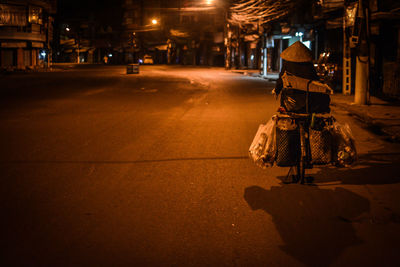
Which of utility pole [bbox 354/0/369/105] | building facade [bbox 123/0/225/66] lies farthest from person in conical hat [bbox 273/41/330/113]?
building facade [bbox 123/0/225/66]

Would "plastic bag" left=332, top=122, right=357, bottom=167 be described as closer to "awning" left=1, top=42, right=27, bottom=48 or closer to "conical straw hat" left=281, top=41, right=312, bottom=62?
"conical straw hat" left=281, top=41, right=312, bottom=62

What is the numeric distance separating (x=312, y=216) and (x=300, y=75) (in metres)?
2.09

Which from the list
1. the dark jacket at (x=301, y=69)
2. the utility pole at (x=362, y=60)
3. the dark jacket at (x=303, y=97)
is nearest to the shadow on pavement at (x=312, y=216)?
the dark jacket at (x=303, y=97)

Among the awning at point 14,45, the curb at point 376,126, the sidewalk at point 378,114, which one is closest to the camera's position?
the curb at point 376,126

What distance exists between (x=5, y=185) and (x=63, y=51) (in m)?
88.2

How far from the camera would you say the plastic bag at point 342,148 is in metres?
5.98

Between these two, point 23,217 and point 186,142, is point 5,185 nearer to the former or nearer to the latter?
point 23,217

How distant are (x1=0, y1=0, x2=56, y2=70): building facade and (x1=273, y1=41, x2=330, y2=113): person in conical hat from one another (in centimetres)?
4417

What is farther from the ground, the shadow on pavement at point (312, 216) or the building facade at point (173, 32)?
the building facade at point (173, 32)

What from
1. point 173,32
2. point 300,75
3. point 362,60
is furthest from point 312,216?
point 173,32

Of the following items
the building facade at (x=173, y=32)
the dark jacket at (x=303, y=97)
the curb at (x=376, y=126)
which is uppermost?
the building facade at (x=173, y=32)

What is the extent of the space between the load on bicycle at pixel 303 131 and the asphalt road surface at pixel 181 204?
1.47ft

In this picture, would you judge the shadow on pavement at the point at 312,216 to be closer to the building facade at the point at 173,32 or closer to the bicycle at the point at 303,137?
the bicycle at the point at 303,137

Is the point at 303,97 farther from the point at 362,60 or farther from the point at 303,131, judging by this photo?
the point at 362,60
